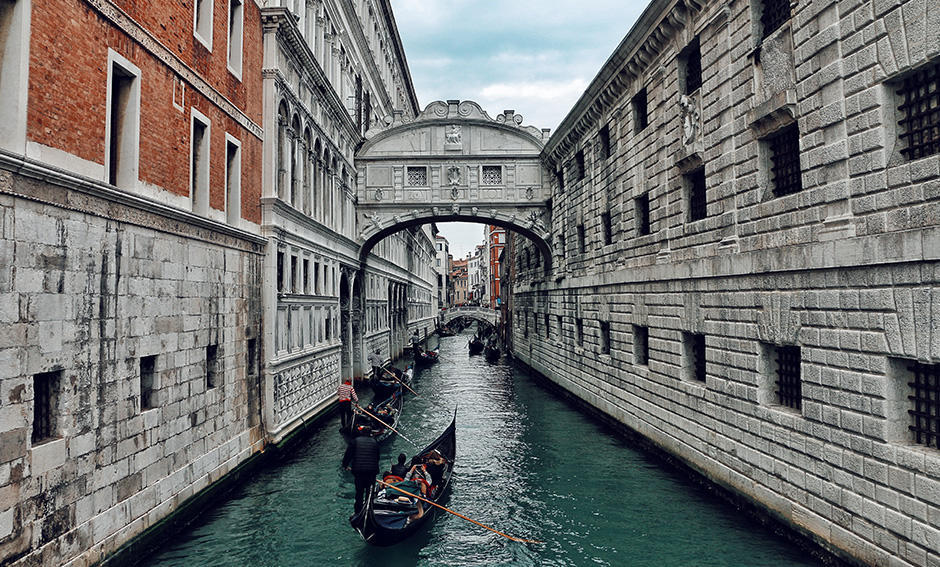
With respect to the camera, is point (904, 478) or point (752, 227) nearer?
point (904, 478)

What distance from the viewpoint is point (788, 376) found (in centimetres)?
806

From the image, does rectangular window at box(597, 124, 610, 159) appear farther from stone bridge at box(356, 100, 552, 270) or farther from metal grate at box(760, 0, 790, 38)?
metal grate at box(760, 0, 790, 38)

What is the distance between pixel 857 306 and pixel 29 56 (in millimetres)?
8867

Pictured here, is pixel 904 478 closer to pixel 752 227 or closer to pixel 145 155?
pixel 752 227

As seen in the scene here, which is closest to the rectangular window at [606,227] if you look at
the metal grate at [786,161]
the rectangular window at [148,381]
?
the metal grate at [786,161]

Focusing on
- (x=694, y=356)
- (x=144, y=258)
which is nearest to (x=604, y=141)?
(x=694, y=356)

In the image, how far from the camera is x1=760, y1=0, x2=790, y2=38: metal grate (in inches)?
316

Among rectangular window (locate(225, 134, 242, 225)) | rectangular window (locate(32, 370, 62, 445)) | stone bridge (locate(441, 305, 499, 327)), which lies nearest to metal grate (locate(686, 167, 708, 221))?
rectangular window (locate(225, 134, 242, 225))

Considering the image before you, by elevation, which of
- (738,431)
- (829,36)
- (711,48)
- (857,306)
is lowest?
(738,431)

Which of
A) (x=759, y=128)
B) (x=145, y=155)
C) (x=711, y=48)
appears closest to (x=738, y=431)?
(x=759, y=128)

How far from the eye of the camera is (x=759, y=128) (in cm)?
846

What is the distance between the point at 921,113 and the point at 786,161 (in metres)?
2.17

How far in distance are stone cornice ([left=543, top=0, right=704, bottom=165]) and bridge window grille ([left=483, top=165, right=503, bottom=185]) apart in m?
2.89

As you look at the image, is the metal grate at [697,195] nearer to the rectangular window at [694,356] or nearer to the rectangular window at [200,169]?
the rectangular window at [694,356]
